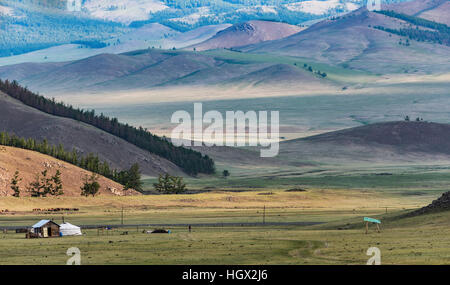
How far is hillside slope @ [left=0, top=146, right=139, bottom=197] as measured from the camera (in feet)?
479

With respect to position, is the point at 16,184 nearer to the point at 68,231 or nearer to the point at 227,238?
the point at 68,231

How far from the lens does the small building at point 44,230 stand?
82.3 m

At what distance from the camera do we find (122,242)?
7200 cm

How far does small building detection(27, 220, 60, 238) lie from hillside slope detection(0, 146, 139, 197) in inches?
2276

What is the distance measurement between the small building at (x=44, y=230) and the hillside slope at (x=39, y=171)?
57.8m

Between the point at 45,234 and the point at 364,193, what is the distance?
288 ft

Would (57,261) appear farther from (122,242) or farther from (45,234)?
(45,234)

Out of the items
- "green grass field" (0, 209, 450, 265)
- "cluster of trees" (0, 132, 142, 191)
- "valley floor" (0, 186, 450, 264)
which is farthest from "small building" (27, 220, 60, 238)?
"cluster of trees" (0, 132, 142, 191)

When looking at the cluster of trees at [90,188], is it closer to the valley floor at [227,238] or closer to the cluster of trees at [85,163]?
the valley floor at [227,238]

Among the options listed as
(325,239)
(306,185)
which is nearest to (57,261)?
(325,239)

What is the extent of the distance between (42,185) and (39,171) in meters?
6.89

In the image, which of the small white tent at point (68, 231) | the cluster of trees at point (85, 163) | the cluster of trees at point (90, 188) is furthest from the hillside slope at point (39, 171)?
the small white tent at point (68, 231)

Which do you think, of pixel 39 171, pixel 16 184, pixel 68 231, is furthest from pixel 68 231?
pixel 39 171
